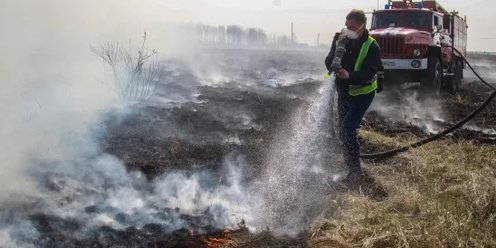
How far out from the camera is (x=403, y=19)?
1263 centimetres

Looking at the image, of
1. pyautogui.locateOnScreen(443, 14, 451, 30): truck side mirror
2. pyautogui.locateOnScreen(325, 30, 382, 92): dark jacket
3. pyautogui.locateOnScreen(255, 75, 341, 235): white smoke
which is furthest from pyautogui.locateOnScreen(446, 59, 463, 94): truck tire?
pyautogui.locateOnScreen(325, 30, 382, 92): dark jacket

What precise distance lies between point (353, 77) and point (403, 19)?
8144 mm

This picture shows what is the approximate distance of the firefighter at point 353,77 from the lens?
5395 mm

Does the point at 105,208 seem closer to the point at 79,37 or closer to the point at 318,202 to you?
the point at 318,202

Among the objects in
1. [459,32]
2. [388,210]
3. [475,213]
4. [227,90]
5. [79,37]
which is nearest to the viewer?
[475,213]

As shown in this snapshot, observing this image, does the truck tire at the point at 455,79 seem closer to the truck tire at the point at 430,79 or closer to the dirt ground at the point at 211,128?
the dirt ground at the point at 211,128

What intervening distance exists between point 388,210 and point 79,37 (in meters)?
11.5

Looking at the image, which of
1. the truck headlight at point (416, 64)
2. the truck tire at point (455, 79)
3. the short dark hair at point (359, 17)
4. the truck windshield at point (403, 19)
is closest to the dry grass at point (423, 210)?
the short dark hair at point (359, 17)

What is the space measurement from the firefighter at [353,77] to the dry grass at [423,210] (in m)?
0.45

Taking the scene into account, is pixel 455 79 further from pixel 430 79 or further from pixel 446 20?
pixel 430 79

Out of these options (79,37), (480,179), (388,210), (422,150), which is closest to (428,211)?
(388,210)

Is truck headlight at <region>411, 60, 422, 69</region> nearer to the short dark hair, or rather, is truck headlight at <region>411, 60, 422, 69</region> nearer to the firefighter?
the firefighter

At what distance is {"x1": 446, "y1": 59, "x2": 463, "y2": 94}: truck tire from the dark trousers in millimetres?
9233

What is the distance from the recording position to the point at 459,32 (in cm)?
1614
